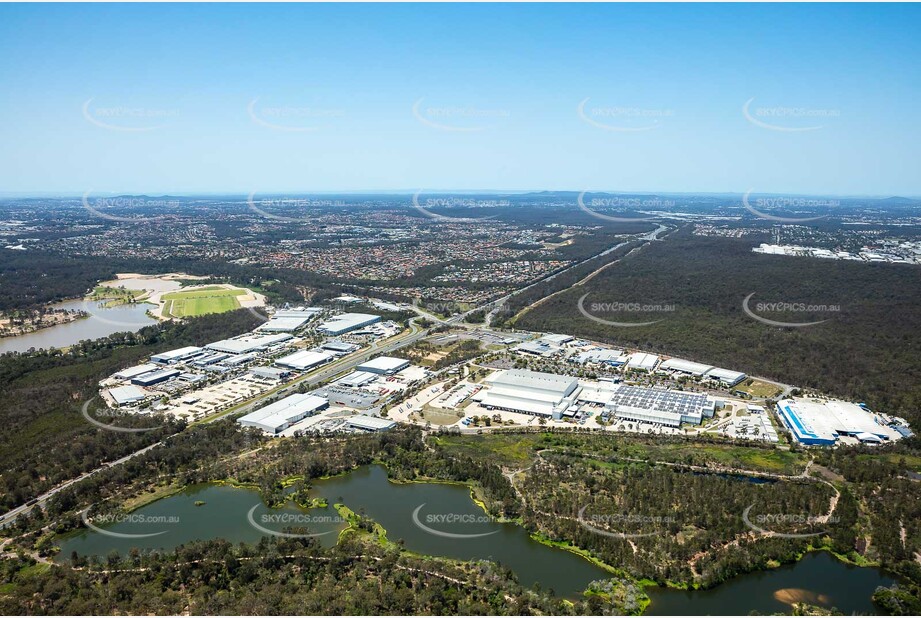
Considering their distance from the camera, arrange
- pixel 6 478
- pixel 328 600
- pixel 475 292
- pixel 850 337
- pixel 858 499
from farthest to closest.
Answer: pixel 475 292 < pixel 850 337 < pixel 6 478 < pixel 858 499 < pixel 328 600

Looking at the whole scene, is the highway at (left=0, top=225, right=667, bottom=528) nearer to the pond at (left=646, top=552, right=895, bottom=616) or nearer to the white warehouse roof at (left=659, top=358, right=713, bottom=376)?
the white warehouse roof at (left=659, top=358, right=713, bottom=376)

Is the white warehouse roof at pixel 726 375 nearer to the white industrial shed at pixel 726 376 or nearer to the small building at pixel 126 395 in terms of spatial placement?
the white industrial shed at pixel 726 376

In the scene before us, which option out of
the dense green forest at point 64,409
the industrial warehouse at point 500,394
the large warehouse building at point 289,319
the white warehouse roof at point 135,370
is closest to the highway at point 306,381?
the dense green forest at point 64,409

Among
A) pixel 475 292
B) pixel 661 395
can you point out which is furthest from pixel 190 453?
pixel 475 292

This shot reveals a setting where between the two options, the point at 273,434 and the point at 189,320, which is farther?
the point at 189,320

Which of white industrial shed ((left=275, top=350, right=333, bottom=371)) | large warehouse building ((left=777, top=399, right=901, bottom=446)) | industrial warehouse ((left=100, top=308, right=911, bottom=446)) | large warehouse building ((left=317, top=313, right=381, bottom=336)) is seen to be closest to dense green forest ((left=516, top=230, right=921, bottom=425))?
large warehouse building ((left=777, top=399, right=901, bottom=446))

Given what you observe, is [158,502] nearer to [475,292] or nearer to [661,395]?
[661,395]
